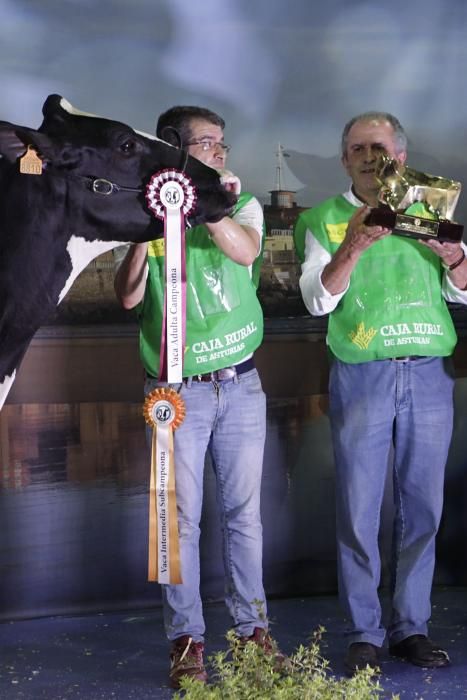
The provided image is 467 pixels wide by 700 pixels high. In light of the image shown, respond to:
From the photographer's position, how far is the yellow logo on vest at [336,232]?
2875mm

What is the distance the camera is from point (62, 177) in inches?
85.7

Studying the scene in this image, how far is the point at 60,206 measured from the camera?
7.18 ft

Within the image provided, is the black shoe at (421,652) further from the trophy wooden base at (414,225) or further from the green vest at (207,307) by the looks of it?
the trophy wooden base at (414,225)

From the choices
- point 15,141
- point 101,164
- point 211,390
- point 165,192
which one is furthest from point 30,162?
point 211,390

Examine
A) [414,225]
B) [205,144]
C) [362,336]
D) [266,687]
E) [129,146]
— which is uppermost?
[205,144]

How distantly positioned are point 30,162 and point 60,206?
4.9 inches

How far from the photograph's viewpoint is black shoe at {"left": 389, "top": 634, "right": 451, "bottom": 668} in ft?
9.52

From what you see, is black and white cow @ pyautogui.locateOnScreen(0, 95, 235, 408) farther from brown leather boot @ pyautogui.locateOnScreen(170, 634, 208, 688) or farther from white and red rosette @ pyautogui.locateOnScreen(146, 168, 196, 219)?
brown leather boot @ pyautogui.locateOnScreen(170, 634, 208, 688)

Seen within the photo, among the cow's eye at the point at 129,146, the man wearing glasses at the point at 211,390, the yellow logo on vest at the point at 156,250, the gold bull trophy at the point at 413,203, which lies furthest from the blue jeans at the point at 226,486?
the cow's eye at the point at 129,146

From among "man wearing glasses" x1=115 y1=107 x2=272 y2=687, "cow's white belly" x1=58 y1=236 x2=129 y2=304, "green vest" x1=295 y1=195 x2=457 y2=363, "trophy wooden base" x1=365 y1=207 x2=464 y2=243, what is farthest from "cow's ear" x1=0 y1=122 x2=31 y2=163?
"green vest" x1=295 y1=195 x2=457 y2=363

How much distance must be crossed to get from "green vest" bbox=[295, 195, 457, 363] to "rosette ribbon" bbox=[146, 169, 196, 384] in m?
0.56

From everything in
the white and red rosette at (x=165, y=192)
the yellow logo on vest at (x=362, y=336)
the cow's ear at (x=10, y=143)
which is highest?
the cow's ear at (x=10, y=143)

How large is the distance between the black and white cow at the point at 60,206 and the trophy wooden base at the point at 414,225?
22.8 inches

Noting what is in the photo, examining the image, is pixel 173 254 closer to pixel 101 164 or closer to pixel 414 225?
pixel 101 164
